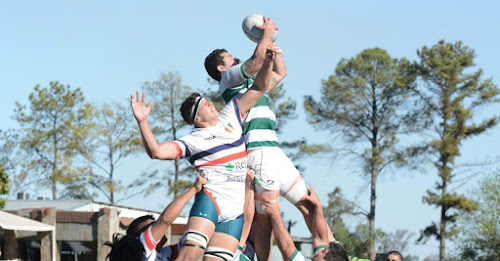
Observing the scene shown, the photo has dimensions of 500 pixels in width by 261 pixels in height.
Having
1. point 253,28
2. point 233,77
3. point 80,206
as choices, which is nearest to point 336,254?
point 233,77

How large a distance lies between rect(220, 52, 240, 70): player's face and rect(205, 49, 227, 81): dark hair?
37 mm

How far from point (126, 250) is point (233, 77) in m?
2.29

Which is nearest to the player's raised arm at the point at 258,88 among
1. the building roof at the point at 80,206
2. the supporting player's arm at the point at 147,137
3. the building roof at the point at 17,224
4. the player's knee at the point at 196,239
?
the supporting player's arm at the point at 147,137

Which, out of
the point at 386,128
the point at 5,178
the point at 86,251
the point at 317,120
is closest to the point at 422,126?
the point at 386,128

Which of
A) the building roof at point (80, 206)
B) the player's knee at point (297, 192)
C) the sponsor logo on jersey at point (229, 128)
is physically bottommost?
the player's knee at point (297, 192)

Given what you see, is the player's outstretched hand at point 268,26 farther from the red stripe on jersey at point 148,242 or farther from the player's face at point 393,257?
the player's face at point 393,257

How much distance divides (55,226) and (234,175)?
30.2m

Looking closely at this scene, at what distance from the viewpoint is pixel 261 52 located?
7.89m

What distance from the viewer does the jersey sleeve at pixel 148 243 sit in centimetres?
737

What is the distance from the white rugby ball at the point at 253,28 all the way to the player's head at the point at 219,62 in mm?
467

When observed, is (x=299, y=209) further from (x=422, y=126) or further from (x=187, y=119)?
(x=422, y=126)

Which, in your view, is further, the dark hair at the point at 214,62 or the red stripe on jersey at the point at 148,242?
the dark hair at the point at 214,62

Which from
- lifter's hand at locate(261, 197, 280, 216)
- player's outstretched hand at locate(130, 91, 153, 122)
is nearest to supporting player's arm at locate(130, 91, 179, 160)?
player's outstretched hand at locate(130, 91, 153, 122)

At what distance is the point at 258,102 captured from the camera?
885cm
